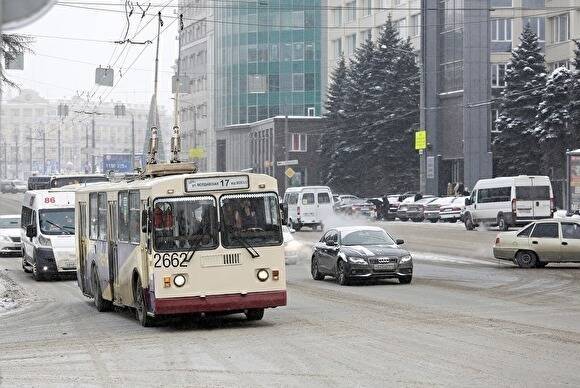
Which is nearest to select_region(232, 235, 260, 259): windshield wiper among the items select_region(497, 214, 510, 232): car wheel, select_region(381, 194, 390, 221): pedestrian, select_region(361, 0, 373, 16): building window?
select_region(497, 214, 510, 232): car wheel

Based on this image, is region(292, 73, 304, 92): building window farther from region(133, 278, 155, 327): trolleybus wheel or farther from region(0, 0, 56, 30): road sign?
region(0, 0, 56, 30): road sign

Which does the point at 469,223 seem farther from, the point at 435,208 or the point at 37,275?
the point at 37,275

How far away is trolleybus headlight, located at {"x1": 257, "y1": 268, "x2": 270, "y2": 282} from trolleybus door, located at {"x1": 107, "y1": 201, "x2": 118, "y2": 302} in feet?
11.4

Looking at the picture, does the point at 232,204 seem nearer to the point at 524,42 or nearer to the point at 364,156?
the point at 524,42

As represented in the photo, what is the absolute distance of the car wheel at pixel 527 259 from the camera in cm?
3127

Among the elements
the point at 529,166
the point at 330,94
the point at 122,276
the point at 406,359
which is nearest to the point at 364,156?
the point at 330,94

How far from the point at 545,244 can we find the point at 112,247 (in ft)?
49.4

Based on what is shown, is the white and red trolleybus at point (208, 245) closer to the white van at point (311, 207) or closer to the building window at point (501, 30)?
the white van at point (311, 207)

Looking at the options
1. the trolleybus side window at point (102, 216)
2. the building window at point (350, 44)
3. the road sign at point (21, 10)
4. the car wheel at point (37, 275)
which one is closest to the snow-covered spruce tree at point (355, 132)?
the building window at point (350, 44)

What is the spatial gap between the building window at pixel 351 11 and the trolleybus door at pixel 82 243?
83.1m

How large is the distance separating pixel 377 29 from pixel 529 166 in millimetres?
32713

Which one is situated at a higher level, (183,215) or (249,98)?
(249,98)

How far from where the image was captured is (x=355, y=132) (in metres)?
86.8

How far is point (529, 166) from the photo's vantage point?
2783 inches
